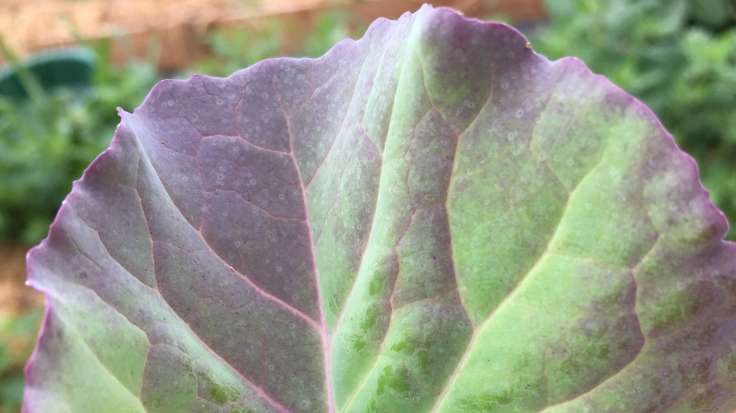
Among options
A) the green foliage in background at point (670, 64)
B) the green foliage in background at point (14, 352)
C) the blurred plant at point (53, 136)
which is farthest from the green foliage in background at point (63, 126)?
the green foliage in background at point (670, 64)

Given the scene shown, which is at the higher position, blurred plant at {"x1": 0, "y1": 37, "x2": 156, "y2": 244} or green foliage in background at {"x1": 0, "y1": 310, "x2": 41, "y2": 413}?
blurred plant at {"x1": 0, "y1": 37, "x2": 156, "y2": 244}

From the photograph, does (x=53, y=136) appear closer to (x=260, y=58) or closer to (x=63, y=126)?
(x=63, y=126)

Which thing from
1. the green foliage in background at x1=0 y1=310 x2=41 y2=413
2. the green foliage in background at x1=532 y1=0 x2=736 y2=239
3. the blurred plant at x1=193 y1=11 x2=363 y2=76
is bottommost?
the green foliage in background at x1=0 y1=310 x2=41 y2=413

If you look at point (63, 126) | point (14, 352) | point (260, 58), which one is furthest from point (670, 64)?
point (14, 352)

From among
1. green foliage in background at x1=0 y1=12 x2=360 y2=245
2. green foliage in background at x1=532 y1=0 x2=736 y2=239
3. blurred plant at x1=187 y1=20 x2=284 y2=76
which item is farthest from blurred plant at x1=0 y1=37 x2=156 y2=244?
green foliage in background at x1=532 y1=0 x2=736 y2=239

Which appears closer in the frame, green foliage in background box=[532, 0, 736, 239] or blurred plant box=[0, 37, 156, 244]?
green foliage in background box=[532, 0, 736, 239]

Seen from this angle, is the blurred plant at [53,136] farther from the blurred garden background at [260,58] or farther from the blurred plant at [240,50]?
the blurred plant at [240,50]

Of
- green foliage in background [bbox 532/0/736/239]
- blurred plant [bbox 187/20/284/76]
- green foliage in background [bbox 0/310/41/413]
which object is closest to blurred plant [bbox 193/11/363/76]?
blurred plant [bbox 187/20/284/76]

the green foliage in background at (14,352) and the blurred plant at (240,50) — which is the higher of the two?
the blurred plant at (240,50)

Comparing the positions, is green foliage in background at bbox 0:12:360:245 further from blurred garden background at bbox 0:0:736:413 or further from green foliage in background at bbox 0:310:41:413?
green foliage in background at bbox 0:310:41:413
